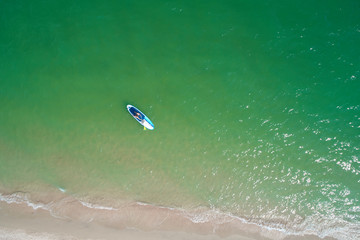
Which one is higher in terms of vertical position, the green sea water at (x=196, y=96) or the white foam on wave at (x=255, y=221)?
the green sea water at (x=196, y=96)

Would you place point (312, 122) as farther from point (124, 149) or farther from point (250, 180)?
point (124, 149)

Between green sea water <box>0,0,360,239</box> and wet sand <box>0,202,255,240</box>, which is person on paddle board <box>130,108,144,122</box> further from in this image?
wet sand <box>0,202,255,240</box>

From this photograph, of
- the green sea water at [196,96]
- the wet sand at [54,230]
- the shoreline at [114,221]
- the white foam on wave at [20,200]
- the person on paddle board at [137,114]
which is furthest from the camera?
the green sea water at [196,96]

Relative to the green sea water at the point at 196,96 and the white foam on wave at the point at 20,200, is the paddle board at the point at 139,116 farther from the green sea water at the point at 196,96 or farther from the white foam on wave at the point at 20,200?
the white foam on wave at the point at 20,200

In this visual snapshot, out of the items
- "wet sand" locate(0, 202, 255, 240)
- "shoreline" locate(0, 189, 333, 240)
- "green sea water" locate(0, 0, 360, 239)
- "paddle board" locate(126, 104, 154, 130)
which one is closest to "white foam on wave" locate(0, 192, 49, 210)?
"shoreline" locate(0, 189, 333, 240)

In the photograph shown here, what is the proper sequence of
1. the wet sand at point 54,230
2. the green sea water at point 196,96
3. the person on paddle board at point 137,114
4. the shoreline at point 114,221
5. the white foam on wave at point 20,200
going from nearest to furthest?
the wet sand at point 54,230, the shoreline at point 114,221, the white foam on wave at point 20,200, the person on paddle board at point 137,114, the green sea water at point 196,96

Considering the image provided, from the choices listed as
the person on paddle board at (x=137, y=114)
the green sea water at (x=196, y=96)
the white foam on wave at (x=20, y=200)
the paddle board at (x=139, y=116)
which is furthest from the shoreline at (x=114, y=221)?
the person on paddle board at (x=137, y=114)

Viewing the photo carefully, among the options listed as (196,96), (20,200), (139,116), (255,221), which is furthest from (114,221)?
(196,96)
